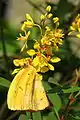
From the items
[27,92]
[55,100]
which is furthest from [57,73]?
[27,92]

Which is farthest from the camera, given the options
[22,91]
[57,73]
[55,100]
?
[57,73]

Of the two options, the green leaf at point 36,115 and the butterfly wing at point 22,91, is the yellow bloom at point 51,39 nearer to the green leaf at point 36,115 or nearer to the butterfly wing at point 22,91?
the butterfly wing at point 22,91

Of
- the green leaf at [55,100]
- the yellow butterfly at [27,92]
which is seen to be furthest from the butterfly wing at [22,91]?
the green leaf at [55,100]

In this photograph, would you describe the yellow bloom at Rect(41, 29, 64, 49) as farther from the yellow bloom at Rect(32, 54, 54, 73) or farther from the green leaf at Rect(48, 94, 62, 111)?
the green leaf at Rect(48, 94, 62, 111)

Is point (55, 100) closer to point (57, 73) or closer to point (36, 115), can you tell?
point (36, 115)

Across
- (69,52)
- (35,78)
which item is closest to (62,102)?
(35,78)

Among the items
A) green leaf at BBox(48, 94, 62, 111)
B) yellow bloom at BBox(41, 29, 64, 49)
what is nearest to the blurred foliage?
green leaf at BBox(48, 94, 62, 111)

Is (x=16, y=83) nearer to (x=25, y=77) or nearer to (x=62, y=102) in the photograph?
(x=25, y=77)
